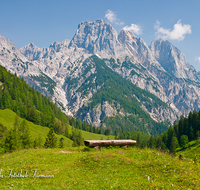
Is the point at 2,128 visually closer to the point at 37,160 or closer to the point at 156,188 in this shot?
the point at 37,160

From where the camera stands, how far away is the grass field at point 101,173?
13.4 meters

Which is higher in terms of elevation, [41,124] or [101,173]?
[101,173]

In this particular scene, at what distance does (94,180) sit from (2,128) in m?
104

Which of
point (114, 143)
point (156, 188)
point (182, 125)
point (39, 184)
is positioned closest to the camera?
point (156, 188)

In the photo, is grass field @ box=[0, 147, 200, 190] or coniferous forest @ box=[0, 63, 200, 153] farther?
coniferous forest @ box=[0, 63, 200, 153]

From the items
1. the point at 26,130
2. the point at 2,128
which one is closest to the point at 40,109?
the point at 2,128

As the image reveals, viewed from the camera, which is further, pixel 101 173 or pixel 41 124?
pixel 41 124

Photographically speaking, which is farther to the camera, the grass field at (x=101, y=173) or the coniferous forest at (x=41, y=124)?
the coniferous forest at (x=41, y=124)

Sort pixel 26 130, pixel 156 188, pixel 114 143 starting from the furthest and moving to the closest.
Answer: pixel 26 130 → pixel 114 143 → pixel 156 188

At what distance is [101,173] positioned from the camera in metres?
16.4

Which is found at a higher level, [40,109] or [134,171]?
[40,109]

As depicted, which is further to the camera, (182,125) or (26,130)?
(182,125)

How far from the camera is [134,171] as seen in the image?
1642cm

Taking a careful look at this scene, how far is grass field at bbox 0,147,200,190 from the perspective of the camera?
529 inches
